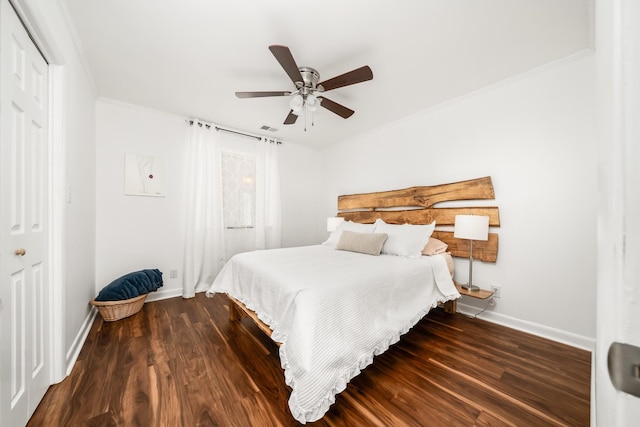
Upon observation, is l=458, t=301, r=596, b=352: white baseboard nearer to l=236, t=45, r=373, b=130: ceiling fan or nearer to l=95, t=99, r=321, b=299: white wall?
l=236, t=45, r=373, b=130: ceiling fan

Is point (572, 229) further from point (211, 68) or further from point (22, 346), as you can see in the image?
point (22, 346)

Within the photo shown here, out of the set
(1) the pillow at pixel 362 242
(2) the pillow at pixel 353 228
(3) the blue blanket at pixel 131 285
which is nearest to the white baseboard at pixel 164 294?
(3) the blue blanket at pixel 131 285

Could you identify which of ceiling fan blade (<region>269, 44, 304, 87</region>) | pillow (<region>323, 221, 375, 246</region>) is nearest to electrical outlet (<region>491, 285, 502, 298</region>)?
pillow (<region>323, 221, 375, 246</region>)

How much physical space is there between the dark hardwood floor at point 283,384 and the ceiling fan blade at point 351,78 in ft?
7.37

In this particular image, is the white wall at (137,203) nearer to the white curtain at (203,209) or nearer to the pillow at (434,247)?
the white curtain at (203,209)

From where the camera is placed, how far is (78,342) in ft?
6.52

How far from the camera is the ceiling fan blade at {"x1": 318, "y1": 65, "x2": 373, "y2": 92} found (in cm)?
→ 186

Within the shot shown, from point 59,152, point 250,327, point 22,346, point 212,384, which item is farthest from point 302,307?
point 59,152

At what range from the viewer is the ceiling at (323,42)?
166 cm

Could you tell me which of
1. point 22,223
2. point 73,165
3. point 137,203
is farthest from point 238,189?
point 22,223

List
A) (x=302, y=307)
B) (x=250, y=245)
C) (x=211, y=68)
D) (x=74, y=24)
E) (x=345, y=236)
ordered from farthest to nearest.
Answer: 1. (x=250, y=245)
2. (x=345, y=236)
3. (x=211, y=68)
4. (x=74, y=24)
5. (x=302, y=307)

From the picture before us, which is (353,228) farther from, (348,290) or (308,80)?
(308,80)

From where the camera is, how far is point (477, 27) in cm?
180

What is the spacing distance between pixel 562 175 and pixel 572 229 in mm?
491
